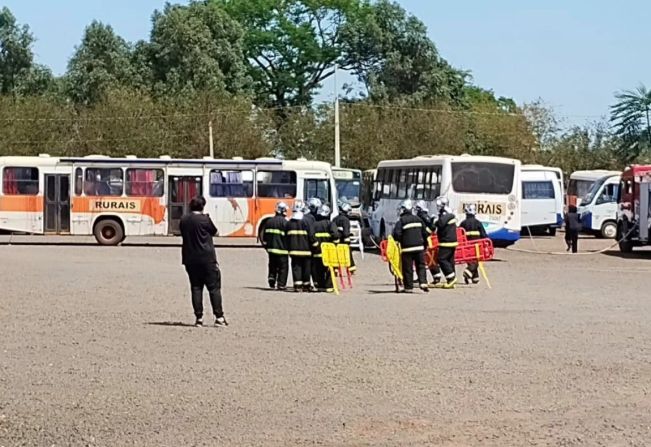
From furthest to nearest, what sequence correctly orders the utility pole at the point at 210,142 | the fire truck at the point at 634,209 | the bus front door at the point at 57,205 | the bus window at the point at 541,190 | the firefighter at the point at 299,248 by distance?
the utility pole at the point at 210,142 < the bus window at the point at 541,190 < the bus front door at the point at 57,205 < the fire truck at the point at 634,209 < the firefighter at the point at 299,248

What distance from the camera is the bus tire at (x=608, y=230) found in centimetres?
4756

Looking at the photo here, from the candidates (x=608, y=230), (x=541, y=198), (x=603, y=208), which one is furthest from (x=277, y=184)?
(x=608, y=230)

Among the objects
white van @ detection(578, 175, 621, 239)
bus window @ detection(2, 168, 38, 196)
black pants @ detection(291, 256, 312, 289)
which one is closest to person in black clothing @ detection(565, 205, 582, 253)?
white van @ detection(578, 175, 621, 239)

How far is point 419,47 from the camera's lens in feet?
244

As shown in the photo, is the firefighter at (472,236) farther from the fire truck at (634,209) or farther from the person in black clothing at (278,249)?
the fire truck at (634,209)

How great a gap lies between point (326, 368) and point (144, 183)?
1121 inches

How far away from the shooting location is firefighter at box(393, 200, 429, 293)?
904 inches

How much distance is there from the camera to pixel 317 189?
4125 centimetres

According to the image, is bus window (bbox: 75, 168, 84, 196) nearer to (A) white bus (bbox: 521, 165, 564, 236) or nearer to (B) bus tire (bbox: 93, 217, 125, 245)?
(B) bus tire (bbox: 93, 217, 125, 245)

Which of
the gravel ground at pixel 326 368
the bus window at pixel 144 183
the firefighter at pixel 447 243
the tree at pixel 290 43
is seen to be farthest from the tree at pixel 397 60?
the gravel ground at pixel 326 368

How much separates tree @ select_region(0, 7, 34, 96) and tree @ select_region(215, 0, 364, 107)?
1280cm

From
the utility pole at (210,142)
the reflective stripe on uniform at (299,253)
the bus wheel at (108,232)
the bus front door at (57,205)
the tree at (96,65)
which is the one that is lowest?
the reflective stripe on uniform at (299,253)

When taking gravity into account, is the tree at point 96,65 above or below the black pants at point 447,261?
above

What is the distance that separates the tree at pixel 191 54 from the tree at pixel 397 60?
908 centimetres
